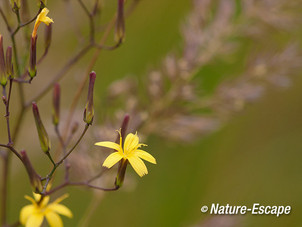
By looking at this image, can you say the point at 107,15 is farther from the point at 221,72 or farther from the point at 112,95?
the point at 112,95

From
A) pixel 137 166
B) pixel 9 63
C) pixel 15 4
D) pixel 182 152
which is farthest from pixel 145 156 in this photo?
pixel 182 152

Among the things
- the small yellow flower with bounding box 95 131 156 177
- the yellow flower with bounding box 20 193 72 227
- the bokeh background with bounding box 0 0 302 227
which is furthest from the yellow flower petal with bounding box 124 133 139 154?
the bokeh background with bounding box 0 0 302 227

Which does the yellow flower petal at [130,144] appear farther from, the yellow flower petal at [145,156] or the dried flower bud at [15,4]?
the dried flower bud at [15,4]

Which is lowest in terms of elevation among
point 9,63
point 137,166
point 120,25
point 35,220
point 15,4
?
point 35,220

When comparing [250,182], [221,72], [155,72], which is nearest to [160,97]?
[155,72]

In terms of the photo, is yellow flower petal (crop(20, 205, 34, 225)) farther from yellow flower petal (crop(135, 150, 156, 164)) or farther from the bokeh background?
the bokeh background

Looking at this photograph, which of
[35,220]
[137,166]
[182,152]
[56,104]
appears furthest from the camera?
[182,152]

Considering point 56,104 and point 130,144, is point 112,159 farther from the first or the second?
point 56,104
